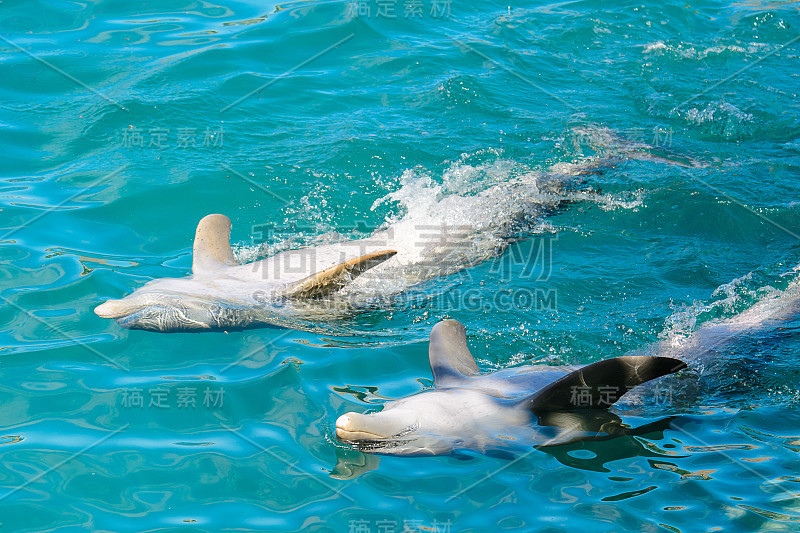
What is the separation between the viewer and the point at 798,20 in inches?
470

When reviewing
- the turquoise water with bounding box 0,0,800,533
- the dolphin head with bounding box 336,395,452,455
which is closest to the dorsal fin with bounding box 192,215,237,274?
the turquoise water with bounding box 0,0,800,533

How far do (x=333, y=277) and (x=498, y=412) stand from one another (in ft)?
6.03

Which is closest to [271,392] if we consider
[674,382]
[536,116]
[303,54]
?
[674,382]

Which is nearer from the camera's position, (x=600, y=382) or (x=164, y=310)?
(x=600, y=382)

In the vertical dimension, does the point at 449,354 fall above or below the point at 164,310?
below

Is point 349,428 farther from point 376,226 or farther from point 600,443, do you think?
point 376,226

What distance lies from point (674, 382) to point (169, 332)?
154 inches

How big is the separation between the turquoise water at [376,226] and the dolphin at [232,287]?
6.8 inches

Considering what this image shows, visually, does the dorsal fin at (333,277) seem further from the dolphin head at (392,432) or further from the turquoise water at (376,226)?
the dolphin head at (392,432)

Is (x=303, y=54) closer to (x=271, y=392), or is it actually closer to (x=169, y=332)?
(x=169, y=332)

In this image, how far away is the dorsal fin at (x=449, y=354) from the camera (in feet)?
17.7

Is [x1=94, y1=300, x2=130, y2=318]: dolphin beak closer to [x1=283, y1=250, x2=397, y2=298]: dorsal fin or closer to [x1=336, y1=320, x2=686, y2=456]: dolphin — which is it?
[x1=283, y1=250, x2=397, y2=298]: dorsal fin

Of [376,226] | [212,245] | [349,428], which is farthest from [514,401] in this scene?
[212,245]

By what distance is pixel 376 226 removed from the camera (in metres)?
7.72
